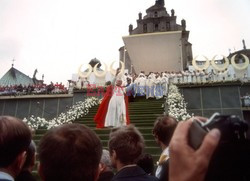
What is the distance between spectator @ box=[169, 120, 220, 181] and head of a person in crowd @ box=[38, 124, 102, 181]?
62 centimetres

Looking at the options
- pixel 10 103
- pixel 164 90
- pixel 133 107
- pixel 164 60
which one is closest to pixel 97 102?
pixel 133 107

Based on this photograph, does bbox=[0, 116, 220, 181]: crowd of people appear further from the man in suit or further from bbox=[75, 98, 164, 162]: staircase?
bbox=[75, 98, 164, 162]: staircase

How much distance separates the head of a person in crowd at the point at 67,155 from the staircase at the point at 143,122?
5926mm

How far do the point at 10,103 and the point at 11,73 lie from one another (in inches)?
972

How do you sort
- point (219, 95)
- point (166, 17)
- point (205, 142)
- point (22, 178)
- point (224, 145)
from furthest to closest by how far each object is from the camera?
point (166, 17)
point (219, 95)
point (22, 178)
point (224, 145)
point (205, 142)

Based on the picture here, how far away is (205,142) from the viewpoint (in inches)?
29.7

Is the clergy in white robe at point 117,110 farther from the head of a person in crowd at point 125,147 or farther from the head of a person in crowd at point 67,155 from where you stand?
the head of a person in crowd at point 67,155

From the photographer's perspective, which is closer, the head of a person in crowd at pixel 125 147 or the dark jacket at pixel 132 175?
the dark jacket at pixel 132 175

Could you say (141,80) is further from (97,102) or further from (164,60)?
(164,60)

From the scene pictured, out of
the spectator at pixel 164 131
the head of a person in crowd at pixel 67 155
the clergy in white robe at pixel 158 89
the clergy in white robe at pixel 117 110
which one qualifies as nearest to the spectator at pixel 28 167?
the head of a person in crowd at pixel 67 155

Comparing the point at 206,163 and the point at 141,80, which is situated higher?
the point at 141,80

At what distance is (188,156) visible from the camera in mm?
807

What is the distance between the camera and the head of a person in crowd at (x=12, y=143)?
5.34ft

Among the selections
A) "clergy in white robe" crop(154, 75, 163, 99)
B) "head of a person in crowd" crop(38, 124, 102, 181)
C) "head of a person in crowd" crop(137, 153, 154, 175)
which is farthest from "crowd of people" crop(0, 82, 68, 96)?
"head of a person in crowd" crop(38, 124, 102, 181)
